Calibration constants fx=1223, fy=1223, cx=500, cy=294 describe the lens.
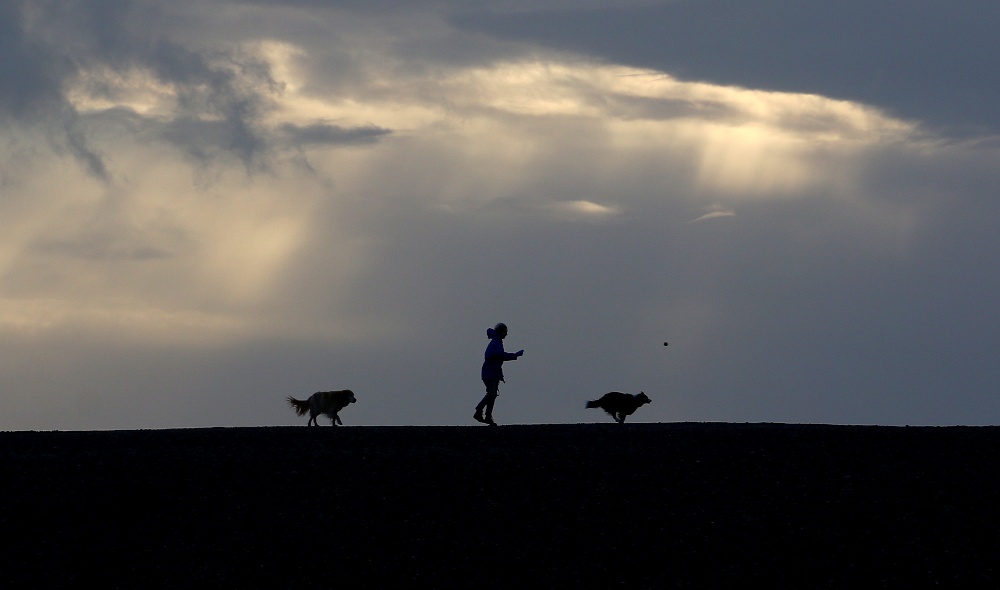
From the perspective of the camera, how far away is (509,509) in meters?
17.1

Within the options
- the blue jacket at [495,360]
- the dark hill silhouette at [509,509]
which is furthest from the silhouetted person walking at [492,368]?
the dark hill silhouette at [509,509]

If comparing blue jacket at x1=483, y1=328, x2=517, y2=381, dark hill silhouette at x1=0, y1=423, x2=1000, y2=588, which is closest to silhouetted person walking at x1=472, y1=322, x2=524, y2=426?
blue jacket at x1=483, y1=328, x2=517, y2=381

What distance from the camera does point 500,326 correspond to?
23484mm

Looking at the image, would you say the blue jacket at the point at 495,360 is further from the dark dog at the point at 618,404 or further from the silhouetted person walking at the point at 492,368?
the dark dog at the point at 618,404

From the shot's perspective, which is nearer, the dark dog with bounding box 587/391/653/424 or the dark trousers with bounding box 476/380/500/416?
the dark trousers with bounding box 476/380/500/416

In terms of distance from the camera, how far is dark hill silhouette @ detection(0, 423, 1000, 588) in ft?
50.6

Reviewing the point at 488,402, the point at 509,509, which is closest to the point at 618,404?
the point at 488,402

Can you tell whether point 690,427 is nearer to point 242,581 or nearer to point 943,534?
point 943,534

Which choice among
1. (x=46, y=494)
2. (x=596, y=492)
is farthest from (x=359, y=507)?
(x=46, y=494)

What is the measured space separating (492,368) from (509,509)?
20.3 feet

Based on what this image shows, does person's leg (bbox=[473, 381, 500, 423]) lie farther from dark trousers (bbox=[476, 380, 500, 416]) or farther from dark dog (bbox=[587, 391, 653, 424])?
dark dog (bbox=[587, 391, 653, 424])

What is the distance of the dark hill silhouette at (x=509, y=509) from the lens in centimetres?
1544

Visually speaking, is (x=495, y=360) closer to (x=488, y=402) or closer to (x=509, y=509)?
(x=488, y=402)

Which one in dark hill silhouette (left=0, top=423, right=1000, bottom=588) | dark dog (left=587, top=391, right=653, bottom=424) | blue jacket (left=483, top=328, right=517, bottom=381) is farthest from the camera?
dark dog (left=587, top=391, right=653, bottom=424)
